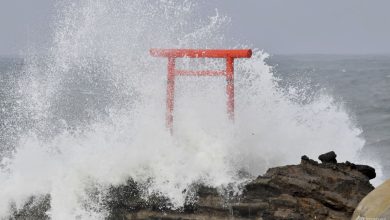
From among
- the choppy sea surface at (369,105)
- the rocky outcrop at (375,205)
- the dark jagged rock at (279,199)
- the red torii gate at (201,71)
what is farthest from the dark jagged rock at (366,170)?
the choppy sea surface at (369,105)

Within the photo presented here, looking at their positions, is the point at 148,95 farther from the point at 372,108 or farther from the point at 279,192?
the point at 372,108

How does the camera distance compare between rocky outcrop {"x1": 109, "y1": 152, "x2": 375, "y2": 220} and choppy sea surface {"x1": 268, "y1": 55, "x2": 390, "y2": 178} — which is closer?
rocky outcrop {"x1": 109, "y1": 152, "x2": 375, "y2": 220}

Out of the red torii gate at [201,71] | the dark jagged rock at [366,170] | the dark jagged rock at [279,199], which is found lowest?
the dark jagged rock at [279,199]

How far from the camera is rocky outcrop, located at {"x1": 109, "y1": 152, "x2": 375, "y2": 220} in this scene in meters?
6.82

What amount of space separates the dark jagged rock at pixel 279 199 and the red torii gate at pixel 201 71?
1.53 metres

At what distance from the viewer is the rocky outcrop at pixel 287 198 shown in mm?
6824

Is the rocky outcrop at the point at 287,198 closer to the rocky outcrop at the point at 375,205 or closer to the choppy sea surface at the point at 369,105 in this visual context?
the rocky outcrop at the point at 375,205

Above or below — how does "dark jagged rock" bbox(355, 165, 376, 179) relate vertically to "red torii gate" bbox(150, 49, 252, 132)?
below

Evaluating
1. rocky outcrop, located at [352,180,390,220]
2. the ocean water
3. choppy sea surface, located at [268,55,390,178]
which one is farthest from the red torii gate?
choppy sea surface, located at [268,55,390,178]

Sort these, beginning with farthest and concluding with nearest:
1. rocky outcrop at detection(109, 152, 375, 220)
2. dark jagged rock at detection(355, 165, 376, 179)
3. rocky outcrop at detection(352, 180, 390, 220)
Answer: dark jagged rock at detection(355, 165, 376, 179)
rocky outcrop at detection(109, 152, 375, 220)
rocky outcrop at detection(352, 180, 390, 220)

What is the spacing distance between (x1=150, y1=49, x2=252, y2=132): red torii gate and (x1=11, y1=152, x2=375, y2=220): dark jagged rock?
1.53 metres

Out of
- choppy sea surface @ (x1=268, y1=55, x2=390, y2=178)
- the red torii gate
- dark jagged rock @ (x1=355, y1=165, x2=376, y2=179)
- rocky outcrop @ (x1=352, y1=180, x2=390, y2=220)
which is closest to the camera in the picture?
rocky outcrop @ (x1=352, y1=180, x2=390, y2=220)

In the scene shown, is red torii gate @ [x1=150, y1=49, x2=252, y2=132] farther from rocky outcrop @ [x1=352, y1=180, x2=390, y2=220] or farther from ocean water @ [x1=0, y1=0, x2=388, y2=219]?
rocky outcrop @ [x1=352, y1=180, x2=390, y2=220]

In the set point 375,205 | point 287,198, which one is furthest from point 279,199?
point 375,205
